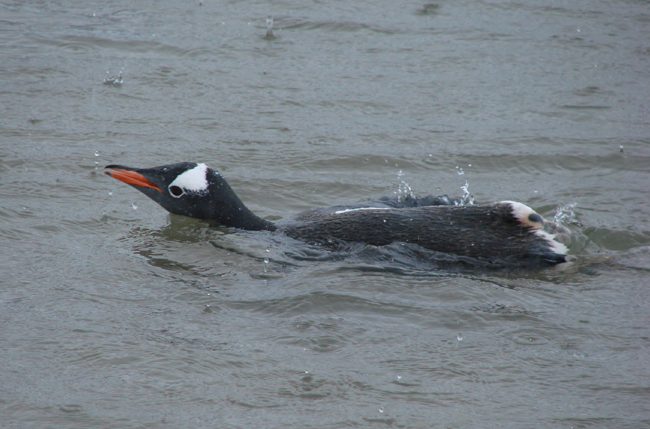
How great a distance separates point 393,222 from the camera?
536 centimetres

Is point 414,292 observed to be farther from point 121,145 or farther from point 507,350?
point 121,145

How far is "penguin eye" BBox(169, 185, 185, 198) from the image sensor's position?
5.92m

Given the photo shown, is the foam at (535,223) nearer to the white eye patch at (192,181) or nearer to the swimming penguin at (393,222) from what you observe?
the swimming penguin at (393,222)

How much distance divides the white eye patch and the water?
37cm

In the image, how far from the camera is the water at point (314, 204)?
4.00 m

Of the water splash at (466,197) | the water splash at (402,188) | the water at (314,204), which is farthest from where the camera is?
the water splash at (402,188)

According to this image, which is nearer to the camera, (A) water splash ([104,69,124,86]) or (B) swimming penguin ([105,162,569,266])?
(B) swimming penguin ([105,162,569,266])

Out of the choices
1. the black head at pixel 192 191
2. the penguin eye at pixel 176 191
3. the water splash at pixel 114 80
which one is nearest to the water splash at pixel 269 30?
the water splash at pixel 114 80

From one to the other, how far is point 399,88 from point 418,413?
263 inches

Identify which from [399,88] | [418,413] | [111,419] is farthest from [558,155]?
[111,419]

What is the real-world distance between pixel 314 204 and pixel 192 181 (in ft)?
4.77

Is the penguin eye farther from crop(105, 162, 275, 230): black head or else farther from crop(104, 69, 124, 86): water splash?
crop(104, 69, 124, 86): water splash

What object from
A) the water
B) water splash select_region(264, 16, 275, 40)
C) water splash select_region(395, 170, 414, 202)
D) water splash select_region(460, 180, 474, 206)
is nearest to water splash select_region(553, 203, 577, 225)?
the water

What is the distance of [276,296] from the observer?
496 centimetres
